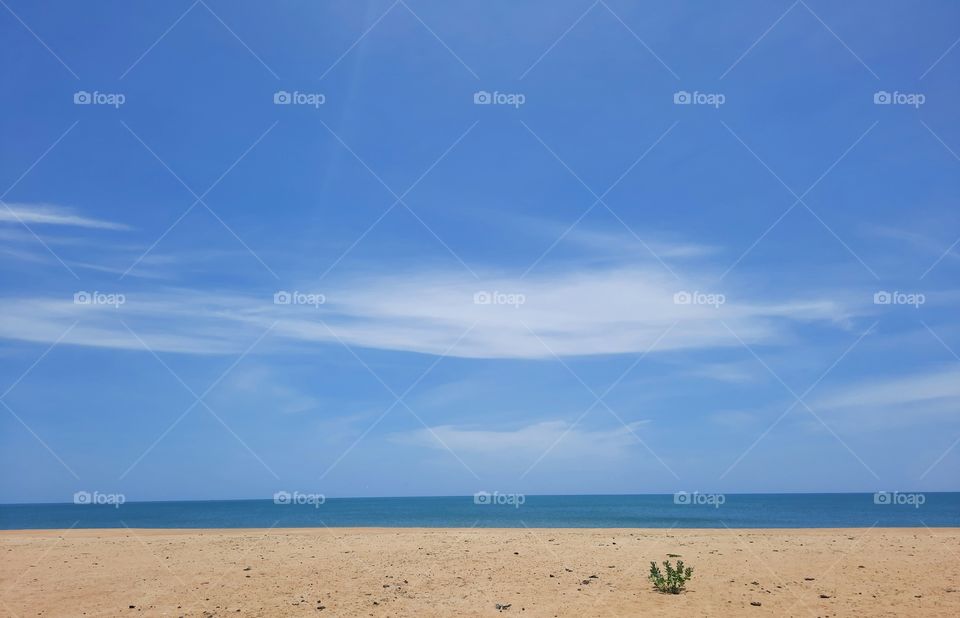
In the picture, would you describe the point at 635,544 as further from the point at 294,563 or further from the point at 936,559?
the point at 294,563

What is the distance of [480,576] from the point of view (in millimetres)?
15969

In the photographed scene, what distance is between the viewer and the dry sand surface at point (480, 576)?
12.8 metres

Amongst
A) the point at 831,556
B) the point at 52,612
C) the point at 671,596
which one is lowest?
the point at 52,612

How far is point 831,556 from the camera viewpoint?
1908 cm

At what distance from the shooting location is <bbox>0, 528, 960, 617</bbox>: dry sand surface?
42.1 ft

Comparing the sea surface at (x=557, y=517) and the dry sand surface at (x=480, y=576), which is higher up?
the sea surface at (x=557, y=517)

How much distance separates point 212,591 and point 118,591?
7.86 feet

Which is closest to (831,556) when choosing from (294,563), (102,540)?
(294,563)
